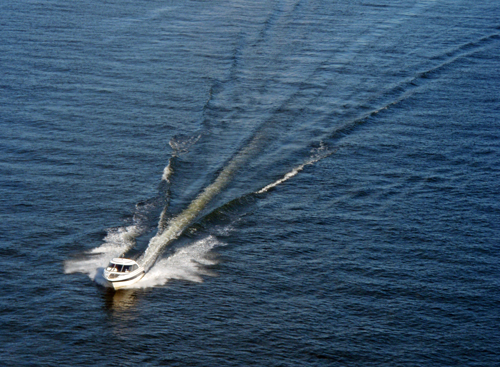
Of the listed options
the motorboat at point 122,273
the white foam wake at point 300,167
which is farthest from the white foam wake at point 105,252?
the white foam wake at point 300,167

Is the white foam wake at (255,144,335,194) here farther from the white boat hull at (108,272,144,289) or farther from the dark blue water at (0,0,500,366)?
the white boat hull at (108,272,144,289)

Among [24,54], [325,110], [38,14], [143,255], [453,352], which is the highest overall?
[38,14]

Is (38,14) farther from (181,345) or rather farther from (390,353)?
(390,353)

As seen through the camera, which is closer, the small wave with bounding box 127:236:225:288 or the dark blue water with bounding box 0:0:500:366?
the dark blue water with bounding box 0:0:500:366

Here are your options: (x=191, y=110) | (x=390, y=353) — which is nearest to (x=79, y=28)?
(x=191, y=110)

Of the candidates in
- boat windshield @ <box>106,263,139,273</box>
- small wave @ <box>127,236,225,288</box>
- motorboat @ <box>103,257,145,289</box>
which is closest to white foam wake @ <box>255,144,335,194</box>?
small wave @ <box>127,236,225,288</box>

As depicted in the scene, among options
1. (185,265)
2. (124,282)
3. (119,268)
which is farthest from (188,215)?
(124,282)

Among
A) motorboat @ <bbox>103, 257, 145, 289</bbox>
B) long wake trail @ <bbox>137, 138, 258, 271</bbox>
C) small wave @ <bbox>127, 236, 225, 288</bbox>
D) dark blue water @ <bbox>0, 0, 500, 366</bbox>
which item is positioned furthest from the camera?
long wake trail @ <bbox>137, 138, 258, 271</bbox>

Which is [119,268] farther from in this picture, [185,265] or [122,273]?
[185,265]
